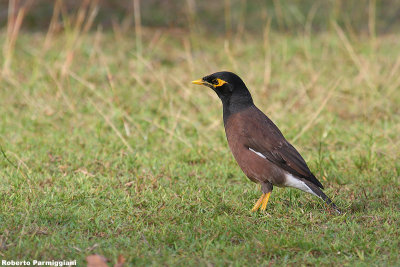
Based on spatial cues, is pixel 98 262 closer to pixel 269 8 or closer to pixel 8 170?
pixel 8 170

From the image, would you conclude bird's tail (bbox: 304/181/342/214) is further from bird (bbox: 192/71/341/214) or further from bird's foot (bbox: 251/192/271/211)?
bird's foot (bbox: 251/192/271/211)

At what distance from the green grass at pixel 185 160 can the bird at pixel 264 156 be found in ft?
0.64

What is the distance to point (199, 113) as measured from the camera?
7.70m

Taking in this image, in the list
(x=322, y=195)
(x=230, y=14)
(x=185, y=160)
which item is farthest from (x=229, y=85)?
(x=230, y=14)

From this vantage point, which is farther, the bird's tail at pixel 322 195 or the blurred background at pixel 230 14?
the blurred background at pixel 230 14

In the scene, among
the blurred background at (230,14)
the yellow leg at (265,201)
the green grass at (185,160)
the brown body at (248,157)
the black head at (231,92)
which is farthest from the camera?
the blurred background at (230,14)

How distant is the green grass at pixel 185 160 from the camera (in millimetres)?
4203

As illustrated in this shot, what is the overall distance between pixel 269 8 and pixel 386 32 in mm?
2479

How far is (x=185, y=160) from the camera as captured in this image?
6.31m

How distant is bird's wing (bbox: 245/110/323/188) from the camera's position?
4914mm

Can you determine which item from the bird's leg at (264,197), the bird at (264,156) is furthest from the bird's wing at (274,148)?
the bird's leg at (264,197)

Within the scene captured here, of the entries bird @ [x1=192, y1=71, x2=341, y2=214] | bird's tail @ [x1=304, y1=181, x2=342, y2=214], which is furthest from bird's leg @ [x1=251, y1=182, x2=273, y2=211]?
bird's tail @ [x1=304, y1=181, x2=342, y2=214]

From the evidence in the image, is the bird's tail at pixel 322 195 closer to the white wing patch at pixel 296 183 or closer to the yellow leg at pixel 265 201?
the white wing patch at pixel 296 183

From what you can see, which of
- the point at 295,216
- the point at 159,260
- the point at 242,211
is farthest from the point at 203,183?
the point at 159,260
